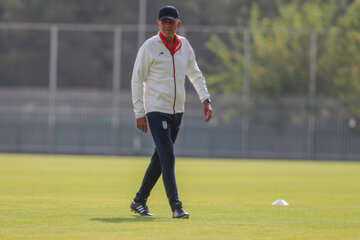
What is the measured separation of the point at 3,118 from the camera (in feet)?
110

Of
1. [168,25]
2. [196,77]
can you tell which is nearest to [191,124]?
[196,77]

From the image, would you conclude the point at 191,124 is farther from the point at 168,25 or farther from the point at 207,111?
the point at 168,25

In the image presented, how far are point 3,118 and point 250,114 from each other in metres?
9.30

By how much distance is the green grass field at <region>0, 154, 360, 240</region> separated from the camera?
750cm

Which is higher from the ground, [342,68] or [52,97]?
[342,68]

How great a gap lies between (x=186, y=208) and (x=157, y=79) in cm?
203

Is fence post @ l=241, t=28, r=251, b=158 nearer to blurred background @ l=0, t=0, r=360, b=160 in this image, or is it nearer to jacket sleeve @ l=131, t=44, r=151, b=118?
blurred background @ l=0, t=0, r=360, b=160

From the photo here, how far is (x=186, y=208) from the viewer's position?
10.3 meters

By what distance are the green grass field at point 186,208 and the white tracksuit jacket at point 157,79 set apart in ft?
3.73

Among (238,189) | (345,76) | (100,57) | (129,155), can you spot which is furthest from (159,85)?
(100,57)

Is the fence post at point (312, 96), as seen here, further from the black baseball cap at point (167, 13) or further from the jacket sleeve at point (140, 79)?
the black baseball cap at point (167, 13)

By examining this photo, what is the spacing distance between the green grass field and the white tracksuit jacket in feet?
3.73

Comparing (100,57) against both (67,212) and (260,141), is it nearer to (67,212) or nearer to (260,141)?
(260,141)

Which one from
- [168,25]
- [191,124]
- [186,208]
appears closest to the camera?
[168,25]
